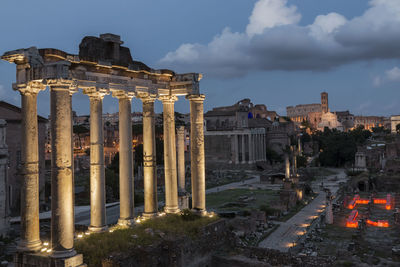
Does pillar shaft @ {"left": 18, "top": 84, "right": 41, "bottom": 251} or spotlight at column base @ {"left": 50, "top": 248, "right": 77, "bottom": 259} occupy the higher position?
pillar shaft @ {"left": 18, "top": 84, "right": 41, "bottom": 251}

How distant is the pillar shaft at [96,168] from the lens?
13.6 meters

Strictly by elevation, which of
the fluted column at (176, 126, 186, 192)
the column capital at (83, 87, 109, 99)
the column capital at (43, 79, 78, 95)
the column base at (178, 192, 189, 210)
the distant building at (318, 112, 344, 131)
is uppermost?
the distant building at (318, 112, 344, 131)

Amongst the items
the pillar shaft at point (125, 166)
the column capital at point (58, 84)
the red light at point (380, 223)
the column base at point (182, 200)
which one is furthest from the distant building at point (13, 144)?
the red light at point (380, 223)

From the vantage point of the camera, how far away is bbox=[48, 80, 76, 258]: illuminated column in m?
10.6

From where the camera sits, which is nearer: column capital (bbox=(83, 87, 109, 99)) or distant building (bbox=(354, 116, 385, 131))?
column capital (bbox=(83, 87, 109, 99))

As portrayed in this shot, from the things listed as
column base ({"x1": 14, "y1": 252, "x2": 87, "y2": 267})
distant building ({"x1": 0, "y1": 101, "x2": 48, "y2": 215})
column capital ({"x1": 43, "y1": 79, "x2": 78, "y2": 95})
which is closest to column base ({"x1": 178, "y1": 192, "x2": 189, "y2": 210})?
column base ({"x1": 14, "y1": 252, "x2": 87, "y2": 267})

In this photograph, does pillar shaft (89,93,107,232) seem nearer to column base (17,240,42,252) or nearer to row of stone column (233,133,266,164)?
column base (17,240,42,252)

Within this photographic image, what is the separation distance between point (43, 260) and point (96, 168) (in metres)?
3.85

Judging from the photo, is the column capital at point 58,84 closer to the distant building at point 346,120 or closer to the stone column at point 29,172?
the stone column at point 29,172

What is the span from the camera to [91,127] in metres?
13.7

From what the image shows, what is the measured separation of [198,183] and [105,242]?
5.31 metres

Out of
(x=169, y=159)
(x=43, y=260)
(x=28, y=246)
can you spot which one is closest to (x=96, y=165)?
(x=28, y=246)

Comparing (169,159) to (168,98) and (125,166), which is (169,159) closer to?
(168,98)

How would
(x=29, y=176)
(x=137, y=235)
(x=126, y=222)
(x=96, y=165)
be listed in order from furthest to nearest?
(x=126, y=222) < (x=96, y=165) < (x=137, y=235) < (x=29, y=176)
